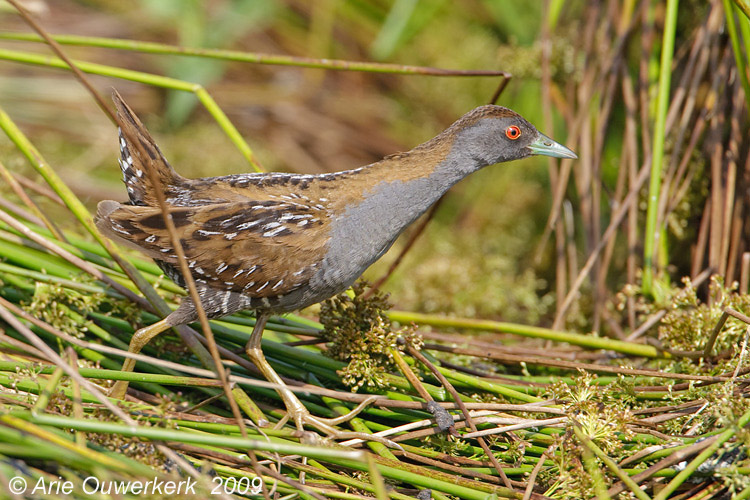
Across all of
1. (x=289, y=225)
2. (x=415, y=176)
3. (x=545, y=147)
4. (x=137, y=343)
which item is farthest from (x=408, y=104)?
(x=137, y=343)

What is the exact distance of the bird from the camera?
2.78 m

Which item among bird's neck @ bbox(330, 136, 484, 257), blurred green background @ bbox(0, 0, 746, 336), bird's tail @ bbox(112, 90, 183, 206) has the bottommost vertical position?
bird's neck @ bbox(330, 136, 484, 257)

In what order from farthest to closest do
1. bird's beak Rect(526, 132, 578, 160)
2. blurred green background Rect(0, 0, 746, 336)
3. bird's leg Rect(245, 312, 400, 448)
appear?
blurred green background Rect(0, 0, 746, 336) → bird's beak Rect(526, 132, 578, 160) → bird's leg Rect(245, 312, 400, 448)

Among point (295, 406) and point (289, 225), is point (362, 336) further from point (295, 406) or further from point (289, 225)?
point (289, 225)

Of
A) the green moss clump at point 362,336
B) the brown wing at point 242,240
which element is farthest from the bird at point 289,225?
the green moss clump at point 362,336

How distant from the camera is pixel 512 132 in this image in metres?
2.99

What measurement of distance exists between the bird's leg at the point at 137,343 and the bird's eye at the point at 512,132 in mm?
1450

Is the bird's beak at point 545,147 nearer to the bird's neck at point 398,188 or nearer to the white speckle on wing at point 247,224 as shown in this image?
the bird's neck at point 398,188

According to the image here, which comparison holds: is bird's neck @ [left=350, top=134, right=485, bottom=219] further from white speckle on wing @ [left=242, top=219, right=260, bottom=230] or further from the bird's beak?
white speckle on wing @ [left=242, top=219, right=260, bottom=230]

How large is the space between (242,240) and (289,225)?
178 mm

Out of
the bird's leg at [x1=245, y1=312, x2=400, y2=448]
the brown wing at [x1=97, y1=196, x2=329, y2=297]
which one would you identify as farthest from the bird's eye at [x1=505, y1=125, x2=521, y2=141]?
the bird's leg at [x1=245, y1=312, x2=400, y2=448]

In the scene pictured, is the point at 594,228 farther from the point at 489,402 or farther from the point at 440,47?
the point at 440,47

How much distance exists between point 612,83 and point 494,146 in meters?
1.27

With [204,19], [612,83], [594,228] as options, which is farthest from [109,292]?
[204,19]
